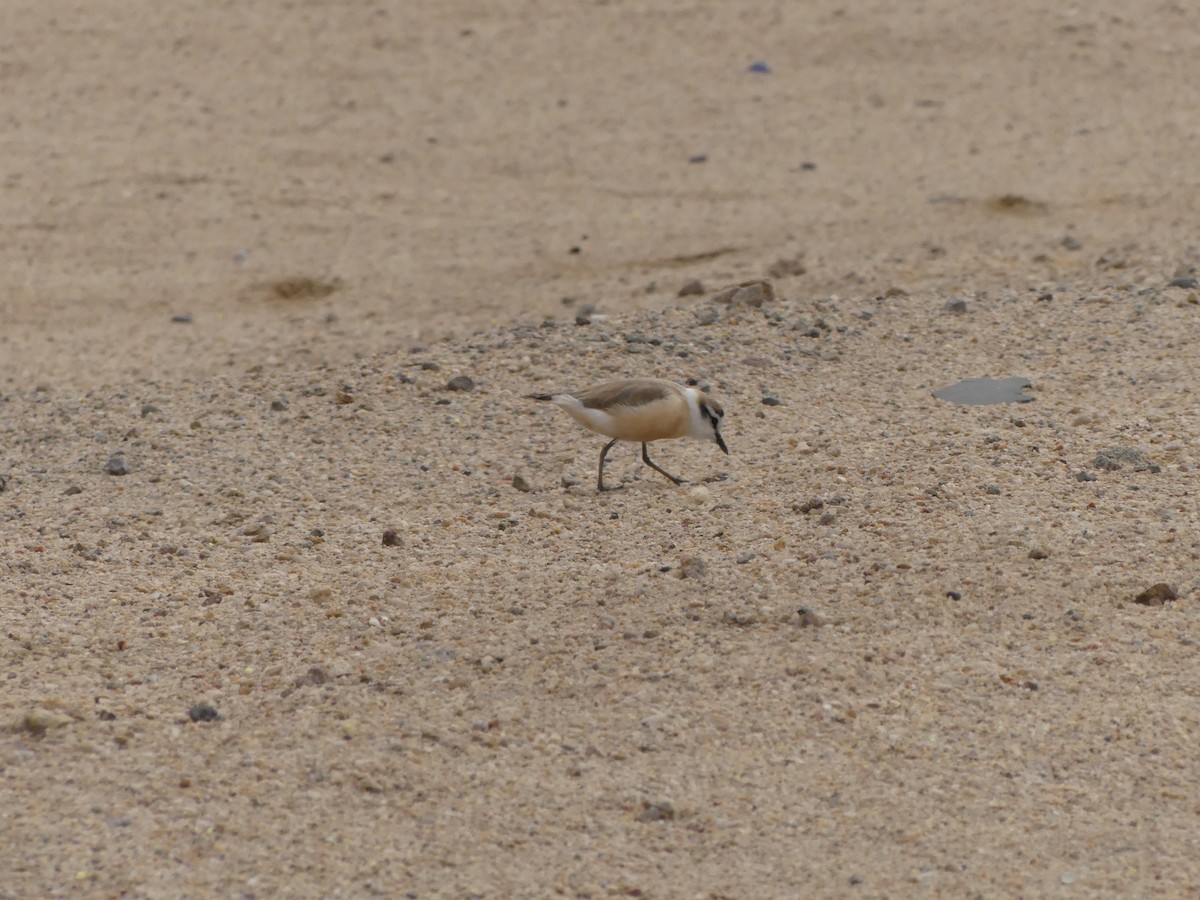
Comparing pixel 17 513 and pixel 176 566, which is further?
pixel 17 513

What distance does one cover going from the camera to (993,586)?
540 cm

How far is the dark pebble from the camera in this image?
4.93 meters

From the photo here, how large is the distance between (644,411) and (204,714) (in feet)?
7.18

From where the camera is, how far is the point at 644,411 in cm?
634

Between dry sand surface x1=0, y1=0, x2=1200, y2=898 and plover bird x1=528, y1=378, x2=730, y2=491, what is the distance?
259 millimetres

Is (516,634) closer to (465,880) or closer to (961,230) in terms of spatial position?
(465,880)

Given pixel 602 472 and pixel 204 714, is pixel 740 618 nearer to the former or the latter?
pixel 602 472

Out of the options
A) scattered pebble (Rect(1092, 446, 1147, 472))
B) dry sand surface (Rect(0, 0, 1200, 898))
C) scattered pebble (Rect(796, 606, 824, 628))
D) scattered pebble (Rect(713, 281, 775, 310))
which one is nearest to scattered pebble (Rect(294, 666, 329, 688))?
dry sand surface (Rect(0, 0, 1200, 898))

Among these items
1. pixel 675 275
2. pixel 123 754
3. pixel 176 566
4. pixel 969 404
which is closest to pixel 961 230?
pixel 675 275

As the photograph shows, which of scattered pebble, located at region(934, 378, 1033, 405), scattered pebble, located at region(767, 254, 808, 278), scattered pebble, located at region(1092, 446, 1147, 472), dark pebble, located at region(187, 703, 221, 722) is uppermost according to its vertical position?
dark pebble, located at region(187, 703, 221, 722)

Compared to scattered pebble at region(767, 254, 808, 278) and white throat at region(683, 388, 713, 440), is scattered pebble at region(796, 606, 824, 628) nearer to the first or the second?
white throat at region(683, 388, 713, 440)

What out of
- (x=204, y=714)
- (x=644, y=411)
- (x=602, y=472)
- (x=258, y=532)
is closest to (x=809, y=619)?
(x=644, y=411)

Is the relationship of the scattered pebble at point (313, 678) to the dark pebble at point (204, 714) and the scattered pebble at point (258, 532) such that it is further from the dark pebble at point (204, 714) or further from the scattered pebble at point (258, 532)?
the scattered pebble at point (258, 532)

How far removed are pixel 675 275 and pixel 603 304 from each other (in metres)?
0.79
